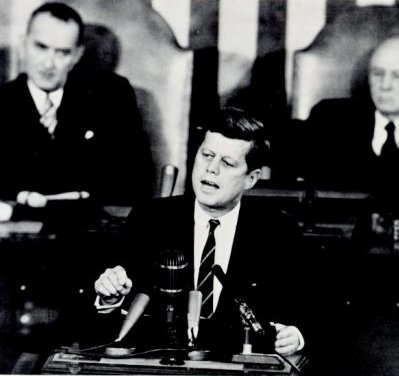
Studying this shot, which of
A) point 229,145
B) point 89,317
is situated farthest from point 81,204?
point 89,317

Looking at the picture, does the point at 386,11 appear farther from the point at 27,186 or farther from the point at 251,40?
the point at 27,186

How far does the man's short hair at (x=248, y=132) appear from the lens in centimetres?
204

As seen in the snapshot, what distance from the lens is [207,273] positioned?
→ 1.96 meters

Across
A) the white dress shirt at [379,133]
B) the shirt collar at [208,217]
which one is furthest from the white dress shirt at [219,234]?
the white dress shirt at [379,133]

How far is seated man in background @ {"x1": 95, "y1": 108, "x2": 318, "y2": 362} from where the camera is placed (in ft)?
6.31

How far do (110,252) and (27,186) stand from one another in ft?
1.35

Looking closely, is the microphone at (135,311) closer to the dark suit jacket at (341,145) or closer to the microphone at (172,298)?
the microphone at (172,298)

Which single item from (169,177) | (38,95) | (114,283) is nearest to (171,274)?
(114,283)

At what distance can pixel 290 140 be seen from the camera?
8.00ft

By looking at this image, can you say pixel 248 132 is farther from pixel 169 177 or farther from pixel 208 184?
pixel 169 177

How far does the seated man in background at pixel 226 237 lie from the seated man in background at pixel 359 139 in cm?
37

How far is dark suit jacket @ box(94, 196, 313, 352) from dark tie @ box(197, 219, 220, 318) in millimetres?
33

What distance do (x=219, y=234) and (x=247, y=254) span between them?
0.11m

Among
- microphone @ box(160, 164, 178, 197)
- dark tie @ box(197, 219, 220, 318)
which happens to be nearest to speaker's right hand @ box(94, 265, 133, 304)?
dark tie @ box(197, 219, 220, 318)
